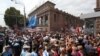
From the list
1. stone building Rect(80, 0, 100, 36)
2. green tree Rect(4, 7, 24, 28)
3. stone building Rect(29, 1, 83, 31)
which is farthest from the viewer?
green tree Rect(4, 7, 24, 28)

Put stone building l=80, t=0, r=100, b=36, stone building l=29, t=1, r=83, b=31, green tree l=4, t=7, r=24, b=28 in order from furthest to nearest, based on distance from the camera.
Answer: green tree l=4, t=7, r=24, b=28, stone building l=29, t=1, r=83, b=31, stone building l=80, t=0, r=100, b=36

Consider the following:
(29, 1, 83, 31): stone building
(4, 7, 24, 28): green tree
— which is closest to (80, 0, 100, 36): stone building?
(29, 1, 83, 31): stone building

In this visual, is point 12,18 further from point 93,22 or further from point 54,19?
point 93,22

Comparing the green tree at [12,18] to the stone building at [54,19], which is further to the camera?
the green tree at [12,18]

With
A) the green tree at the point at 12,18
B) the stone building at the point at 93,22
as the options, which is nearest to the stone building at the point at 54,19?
the green tree at the point at 12,18

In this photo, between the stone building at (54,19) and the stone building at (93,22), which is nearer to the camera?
the stone building at (93,22)

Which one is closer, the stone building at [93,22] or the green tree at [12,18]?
the stone building at [93,22]

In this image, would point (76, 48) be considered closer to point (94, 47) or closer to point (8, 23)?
point (94, 47)

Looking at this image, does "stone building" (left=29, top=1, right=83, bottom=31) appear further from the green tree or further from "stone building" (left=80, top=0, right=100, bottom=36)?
"stone building" (left=80, top=0, right=100, bottom=36)

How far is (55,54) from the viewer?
13.6m

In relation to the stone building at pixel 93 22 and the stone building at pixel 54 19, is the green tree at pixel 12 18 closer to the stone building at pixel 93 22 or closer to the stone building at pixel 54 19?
the stone building at pixel 54 19

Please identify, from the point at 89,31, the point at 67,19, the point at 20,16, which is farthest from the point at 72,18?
the point at 89,31

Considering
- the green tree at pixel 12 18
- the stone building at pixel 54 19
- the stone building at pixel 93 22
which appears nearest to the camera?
the stone building at pixel 93 22

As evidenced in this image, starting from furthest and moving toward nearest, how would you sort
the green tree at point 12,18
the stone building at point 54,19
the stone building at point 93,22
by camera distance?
the green tree at point 12,18, the stone building at point 54,19, the stone building at point 93,22
